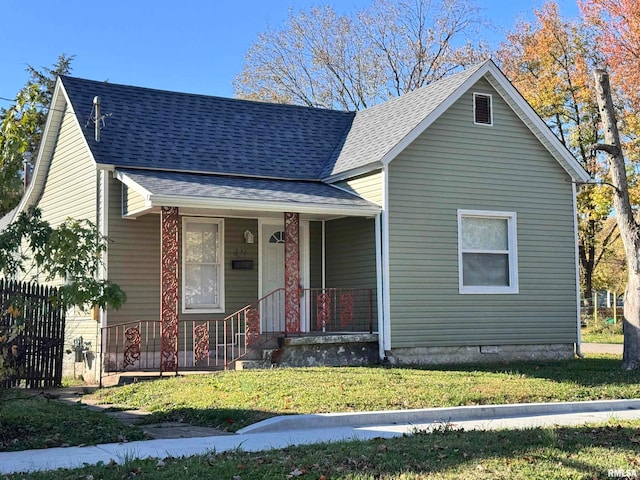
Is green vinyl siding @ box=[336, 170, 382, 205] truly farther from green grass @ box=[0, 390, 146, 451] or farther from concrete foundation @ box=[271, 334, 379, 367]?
green grass @ box=[0, 390, 146, 451]

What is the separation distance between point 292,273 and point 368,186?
8.03 ft

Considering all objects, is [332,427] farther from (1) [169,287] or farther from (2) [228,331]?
(2) [228,331]

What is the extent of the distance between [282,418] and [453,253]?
7.32 metres

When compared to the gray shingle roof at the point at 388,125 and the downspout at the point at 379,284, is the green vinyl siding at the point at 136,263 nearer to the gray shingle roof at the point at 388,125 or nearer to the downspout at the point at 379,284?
the downspout at the point at 379,284

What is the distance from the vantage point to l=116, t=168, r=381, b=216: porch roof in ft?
44.1

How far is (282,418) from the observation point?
935cm

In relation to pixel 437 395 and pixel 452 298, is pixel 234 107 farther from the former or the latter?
pixel 437 395

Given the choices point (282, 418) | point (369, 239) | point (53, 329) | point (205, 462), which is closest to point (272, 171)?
point (369, 239)

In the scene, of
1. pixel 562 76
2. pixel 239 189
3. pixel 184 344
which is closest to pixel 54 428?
pixel 184 344

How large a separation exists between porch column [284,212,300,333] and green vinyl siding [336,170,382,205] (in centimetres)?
169

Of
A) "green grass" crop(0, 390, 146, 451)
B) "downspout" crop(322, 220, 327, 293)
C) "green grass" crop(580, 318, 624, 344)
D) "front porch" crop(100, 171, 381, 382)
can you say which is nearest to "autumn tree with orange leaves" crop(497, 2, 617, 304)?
"green grass" crop(580, 318, 624, 344)

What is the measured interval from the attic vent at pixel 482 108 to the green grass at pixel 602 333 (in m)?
10.9

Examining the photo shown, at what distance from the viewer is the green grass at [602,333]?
82.8 feet

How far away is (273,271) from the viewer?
53.7 feet
